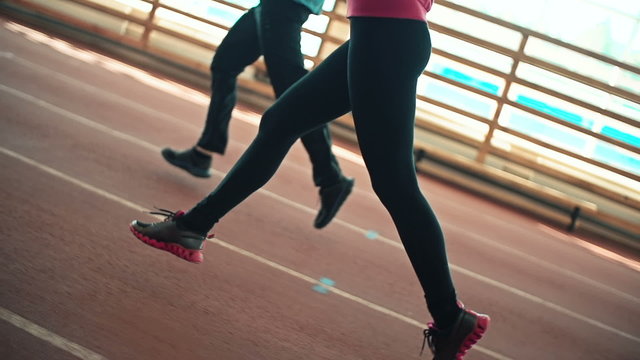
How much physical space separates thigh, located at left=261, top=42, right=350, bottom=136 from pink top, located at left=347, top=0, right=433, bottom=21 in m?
0.26

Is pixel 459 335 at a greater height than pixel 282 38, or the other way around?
pixel 282 38

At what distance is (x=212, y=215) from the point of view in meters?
2.04

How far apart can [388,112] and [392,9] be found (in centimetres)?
25

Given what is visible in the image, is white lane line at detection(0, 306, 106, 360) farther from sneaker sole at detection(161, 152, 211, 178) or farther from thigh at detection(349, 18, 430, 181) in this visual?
sneaker sole at detection(161, 152, 211, 178)

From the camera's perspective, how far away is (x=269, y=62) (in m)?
2.68

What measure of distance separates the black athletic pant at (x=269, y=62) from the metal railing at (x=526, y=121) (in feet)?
11.7

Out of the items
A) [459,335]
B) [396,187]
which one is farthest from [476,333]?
[396,187]

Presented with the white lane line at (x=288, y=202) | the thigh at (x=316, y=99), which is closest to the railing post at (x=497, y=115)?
the white lane line at (x=288, y=202)

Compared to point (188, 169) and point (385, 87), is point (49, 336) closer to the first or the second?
point (385, 87)

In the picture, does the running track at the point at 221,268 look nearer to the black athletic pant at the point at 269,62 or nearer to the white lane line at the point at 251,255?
the white lane line at the point at 251,255

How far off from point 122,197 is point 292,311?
1.04 meters

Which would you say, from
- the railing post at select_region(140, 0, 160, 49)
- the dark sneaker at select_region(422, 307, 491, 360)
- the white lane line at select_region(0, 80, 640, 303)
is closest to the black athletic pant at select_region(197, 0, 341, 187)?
the white lane line at select_region(0, 80, 640, 303)

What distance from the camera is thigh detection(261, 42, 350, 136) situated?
188 centimetres

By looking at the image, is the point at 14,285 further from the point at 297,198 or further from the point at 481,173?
the point at 481,173
